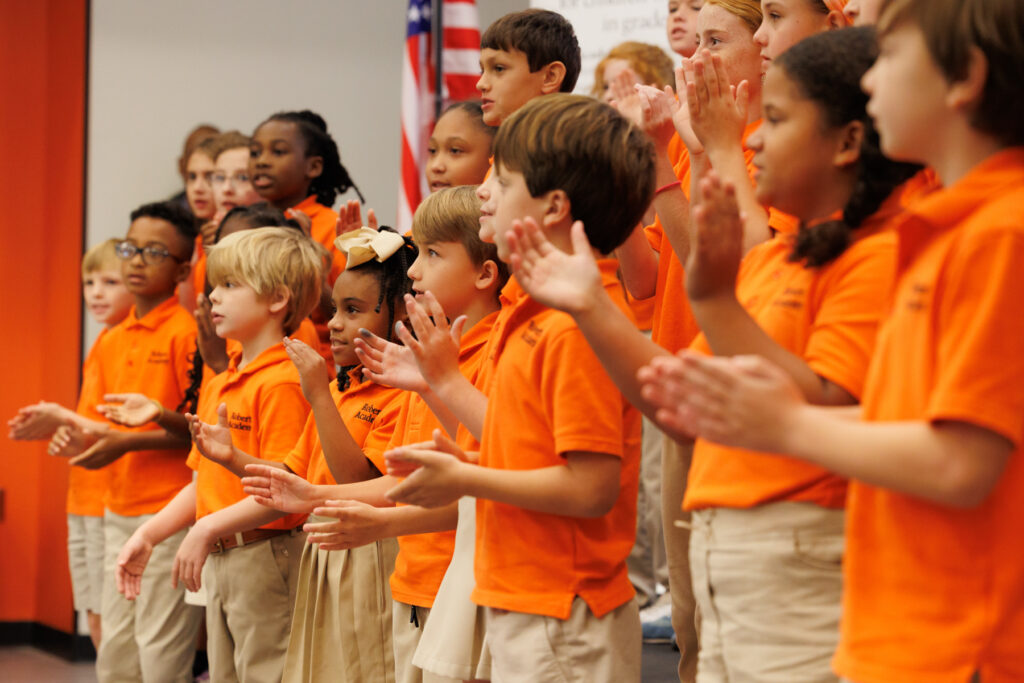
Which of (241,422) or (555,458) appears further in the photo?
(241,422)

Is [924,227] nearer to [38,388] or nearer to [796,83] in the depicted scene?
[796,83]

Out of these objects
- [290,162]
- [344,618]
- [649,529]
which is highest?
[290,162]

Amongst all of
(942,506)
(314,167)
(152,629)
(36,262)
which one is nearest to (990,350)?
(942,506)

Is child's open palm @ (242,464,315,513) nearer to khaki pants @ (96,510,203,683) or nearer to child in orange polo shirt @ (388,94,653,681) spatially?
child in orange polo shirt @ (388,94,653,681)

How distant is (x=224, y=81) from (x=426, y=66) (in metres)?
1.13

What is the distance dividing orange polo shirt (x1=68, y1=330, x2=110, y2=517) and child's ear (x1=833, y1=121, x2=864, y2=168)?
3526 mm

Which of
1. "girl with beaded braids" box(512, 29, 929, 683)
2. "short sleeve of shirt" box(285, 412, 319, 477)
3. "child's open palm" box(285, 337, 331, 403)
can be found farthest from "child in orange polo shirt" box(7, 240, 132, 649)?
"girl with beaded braids" box(512, 29, 929, 683)

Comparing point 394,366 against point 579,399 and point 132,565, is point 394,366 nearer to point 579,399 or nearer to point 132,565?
point 579,399

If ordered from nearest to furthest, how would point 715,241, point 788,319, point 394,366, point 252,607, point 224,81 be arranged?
point 715,241, point 788,319, point 394,366, point 252,607, point 224,81

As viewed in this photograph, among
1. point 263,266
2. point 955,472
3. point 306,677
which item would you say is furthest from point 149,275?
point 955,472

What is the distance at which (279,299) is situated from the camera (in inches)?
134

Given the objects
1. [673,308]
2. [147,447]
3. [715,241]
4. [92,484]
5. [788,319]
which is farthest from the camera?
[92,484]

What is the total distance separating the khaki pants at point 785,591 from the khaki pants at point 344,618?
4.80ft

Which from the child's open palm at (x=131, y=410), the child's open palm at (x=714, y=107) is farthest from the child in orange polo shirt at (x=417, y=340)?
the child's open palm at (x=131, y=410)
